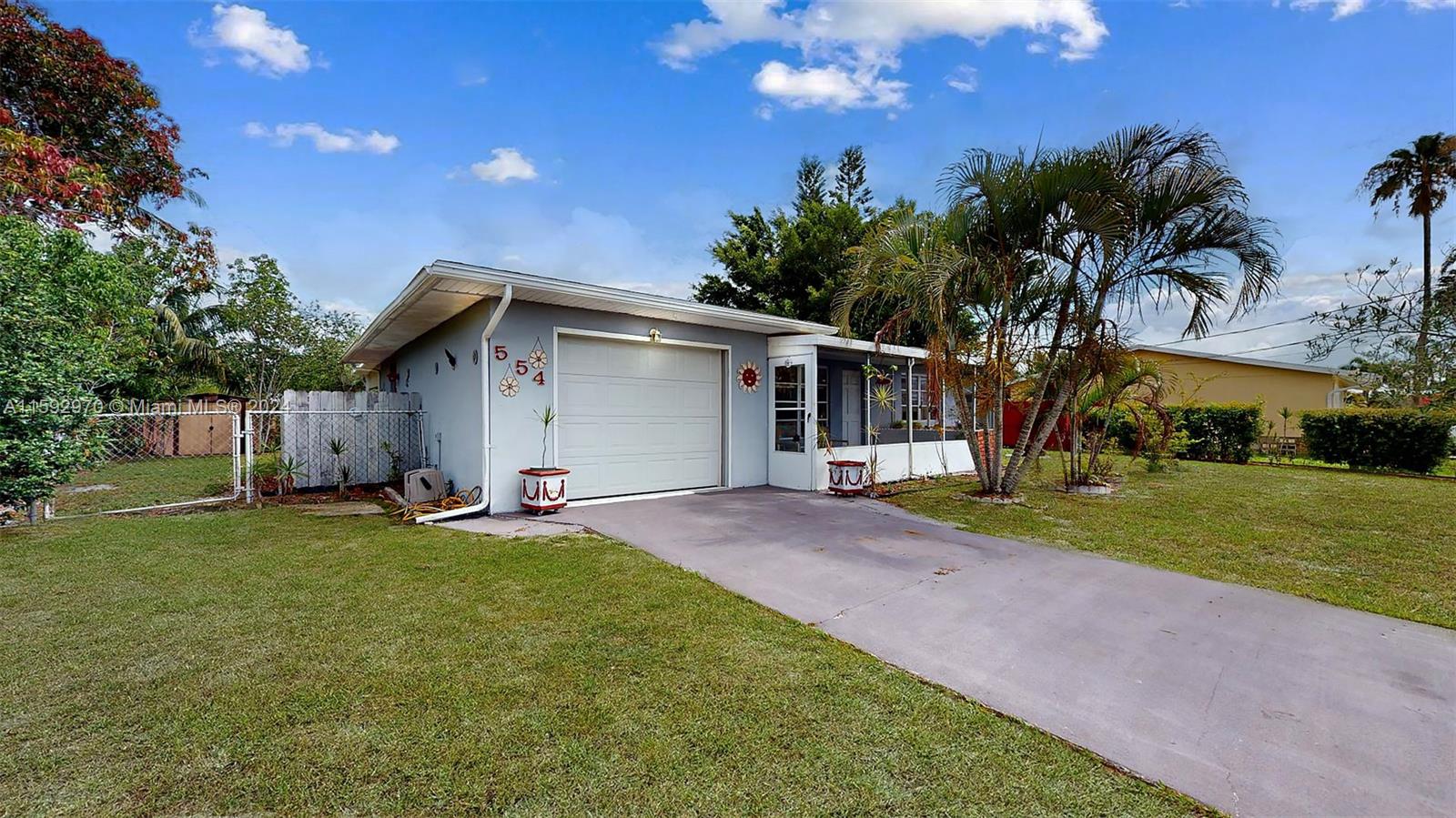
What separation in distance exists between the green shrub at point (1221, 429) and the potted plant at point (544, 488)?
14266 millimetres

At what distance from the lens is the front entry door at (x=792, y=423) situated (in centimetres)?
868

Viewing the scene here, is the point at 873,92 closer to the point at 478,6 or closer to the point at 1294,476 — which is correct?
the point at 478,6

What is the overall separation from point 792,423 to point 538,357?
13.4 feet

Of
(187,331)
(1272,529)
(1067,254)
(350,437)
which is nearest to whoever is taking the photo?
(1272,529)

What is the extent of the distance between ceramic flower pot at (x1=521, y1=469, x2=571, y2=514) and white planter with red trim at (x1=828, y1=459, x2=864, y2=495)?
3.77m

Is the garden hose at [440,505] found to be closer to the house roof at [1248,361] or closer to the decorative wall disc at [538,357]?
the decorative wall disc at [538,357]

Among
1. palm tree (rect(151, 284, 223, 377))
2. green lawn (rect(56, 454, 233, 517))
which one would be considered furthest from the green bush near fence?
palm tree (rect(151, 284, 223, 377))

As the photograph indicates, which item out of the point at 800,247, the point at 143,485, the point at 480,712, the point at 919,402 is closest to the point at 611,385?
the point at 480,712

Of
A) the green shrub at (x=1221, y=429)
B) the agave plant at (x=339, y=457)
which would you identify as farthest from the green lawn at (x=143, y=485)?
the green shrub at (x=1221, y=429)

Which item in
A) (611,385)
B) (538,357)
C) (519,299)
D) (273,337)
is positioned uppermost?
(273,337)

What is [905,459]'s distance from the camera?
1027 centimetres

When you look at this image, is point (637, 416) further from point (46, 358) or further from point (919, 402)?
point (919, 402)

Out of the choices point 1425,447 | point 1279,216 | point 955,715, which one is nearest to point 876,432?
point 1279,216

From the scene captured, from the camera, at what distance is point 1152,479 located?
10.1 metres
